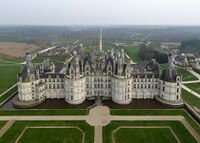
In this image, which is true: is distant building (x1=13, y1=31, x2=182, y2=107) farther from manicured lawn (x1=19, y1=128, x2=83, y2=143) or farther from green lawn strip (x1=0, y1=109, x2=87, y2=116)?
manicured lawn (x1=19, y1=128, x2=83, y2=143)

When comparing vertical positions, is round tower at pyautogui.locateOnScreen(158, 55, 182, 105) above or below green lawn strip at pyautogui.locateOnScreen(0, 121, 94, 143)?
above

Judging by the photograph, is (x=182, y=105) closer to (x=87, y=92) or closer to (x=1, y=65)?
(x=87, y=92)

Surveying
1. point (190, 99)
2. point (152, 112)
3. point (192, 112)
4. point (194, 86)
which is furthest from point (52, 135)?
point (194, 86)

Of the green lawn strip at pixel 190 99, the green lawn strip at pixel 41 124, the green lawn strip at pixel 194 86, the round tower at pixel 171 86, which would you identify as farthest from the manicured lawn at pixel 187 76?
the green lawn strip at pixel 41 124

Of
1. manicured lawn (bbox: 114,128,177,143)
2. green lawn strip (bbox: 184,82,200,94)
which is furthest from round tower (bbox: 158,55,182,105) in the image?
manicured lawn (bbox: 114,128,177,143)

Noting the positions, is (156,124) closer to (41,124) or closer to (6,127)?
(41,124)
